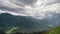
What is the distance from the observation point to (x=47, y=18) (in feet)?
2.06

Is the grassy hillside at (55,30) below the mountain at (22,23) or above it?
below

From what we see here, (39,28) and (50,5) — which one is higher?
(50,5)

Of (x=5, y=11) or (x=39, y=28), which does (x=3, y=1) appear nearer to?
(x=5, y=11)

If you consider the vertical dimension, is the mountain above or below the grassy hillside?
above

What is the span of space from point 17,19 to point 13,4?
80 millimetres

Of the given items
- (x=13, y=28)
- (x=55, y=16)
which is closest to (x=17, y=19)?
(x=13, y=28)

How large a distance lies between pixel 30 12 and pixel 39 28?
3.3 inches

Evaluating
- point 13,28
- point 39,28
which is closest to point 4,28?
point 13,28

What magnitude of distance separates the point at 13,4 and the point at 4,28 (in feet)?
0.40

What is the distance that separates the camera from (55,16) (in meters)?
0.63

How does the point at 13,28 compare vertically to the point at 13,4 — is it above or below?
below

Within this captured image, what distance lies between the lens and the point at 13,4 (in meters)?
0.65

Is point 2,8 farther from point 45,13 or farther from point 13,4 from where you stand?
point 45,13

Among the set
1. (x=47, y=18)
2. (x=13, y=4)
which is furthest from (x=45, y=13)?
(x=13, y=4)
